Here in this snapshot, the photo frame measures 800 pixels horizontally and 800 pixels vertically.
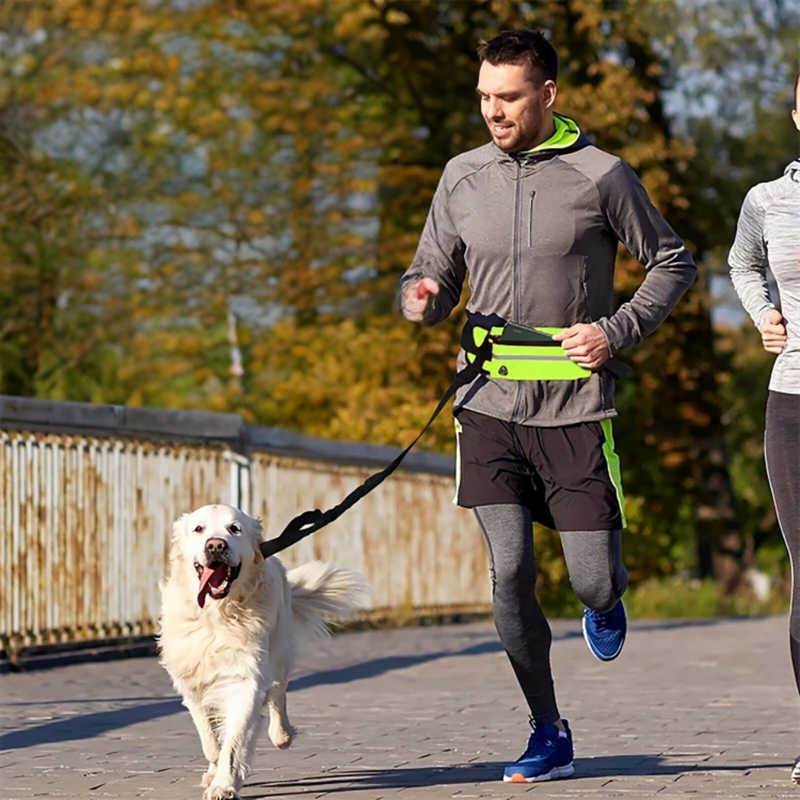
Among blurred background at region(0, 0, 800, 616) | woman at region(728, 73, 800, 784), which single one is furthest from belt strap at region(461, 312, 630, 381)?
blurred background at region(0, 0, 800, 616)

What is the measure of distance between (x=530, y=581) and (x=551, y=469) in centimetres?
39

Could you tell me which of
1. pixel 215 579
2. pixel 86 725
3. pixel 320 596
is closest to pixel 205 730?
pixel 215 579

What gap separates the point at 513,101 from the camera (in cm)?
626

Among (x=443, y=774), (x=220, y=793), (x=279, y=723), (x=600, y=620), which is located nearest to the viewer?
(x=220, y=793)

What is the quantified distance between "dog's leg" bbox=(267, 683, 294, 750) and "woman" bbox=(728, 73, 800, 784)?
1.84m

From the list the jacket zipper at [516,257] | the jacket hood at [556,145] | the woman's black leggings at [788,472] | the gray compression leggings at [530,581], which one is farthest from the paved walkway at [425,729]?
the jacket hood at [556,145]

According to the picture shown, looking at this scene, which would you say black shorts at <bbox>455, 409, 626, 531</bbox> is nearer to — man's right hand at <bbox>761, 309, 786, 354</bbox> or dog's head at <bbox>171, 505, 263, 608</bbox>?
man's right hand at <bbox>761, 309, 786, 354</bbox>

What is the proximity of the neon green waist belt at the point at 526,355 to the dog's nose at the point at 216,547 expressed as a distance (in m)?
1.03

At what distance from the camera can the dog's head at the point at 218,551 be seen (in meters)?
6.38

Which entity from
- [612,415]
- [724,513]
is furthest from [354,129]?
[612,415]

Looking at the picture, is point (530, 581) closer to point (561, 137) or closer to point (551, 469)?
point (551, 469)

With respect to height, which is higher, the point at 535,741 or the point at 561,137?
the point at 561,137

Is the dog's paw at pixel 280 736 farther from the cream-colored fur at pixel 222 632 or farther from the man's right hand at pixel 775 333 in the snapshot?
the man's right hand at pixel 775 333

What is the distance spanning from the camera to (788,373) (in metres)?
6.43
